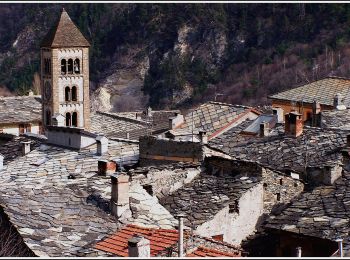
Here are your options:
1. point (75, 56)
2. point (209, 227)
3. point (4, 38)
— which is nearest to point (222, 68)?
point (4, 38)

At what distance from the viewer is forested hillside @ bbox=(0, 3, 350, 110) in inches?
4678

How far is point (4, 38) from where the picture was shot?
158375 millimetres

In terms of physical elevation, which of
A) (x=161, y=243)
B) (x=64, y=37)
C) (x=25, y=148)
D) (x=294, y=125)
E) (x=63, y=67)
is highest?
(x=64, y=37)

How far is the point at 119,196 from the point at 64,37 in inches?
1595

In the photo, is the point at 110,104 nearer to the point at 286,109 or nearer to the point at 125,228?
the point at 286,109

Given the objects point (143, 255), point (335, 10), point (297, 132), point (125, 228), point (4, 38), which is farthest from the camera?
point (4, 38)

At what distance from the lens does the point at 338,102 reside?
200 ft

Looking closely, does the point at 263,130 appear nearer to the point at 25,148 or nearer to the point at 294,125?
the point at 294,125

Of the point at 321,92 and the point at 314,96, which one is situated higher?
the point at 321,92

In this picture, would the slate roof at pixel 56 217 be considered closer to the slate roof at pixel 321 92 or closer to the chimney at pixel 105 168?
the chimney at pixel 105 168

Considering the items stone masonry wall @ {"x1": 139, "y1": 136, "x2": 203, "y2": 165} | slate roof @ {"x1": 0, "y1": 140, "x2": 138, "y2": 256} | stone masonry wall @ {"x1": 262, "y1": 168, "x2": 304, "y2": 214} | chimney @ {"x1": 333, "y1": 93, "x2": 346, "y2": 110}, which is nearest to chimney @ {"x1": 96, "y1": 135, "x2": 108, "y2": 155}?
stone masonry wall @ {"x1": 139, "y1": 136, "x2": 203, "y2": 165}

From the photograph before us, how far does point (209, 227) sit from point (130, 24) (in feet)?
375

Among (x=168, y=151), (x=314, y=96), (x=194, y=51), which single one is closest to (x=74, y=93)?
(x=314, y=96)

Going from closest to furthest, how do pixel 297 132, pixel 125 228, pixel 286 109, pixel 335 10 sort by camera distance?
1. pixel 125 228
2. pixel 297 132
3. pixel 286 109
4. pixel 335 10
